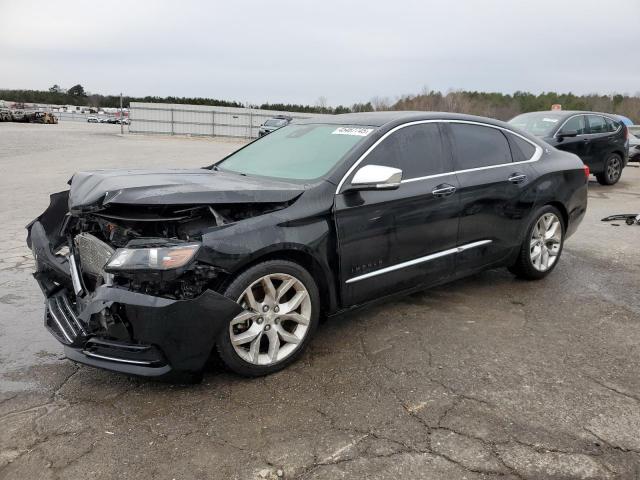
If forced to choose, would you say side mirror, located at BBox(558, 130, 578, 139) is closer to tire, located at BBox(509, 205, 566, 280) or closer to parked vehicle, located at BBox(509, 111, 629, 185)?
parked vehicle, located at BBox(509, 111, 629, 185)

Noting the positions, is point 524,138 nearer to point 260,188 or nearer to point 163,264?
point 260,188

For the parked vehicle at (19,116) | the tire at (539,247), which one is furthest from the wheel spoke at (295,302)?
the parked vehicle at (19,116)

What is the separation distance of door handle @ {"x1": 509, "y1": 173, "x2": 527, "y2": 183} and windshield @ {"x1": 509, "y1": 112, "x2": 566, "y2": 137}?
6.95 m

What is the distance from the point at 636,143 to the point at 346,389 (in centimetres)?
1820

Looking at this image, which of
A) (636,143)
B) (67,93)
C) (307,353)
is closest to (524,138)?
(307,353)

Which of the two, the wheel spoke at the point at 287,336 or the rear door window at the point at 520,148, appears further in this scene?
the rear door window at the point at 520,148

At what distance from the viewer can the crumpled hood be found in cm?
296

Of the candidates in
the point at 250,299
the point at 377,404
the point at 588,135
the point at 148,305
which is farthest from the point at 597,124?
the point at 148,305

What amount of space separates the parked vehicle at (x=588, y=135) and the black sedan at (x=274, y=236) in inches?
→ 275

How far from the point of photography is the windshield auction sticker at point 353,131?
12.9 ft

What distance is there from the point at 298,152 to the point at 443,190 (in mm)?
1143

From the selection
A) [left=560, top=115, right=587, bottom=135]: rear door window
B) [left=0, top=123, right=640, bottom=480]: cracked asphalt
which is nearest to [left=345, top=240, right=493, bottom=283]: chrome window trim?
[left=0, top=123, right=640, bottom=480]: cracked asphalt

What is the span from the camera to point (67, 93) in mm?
117250

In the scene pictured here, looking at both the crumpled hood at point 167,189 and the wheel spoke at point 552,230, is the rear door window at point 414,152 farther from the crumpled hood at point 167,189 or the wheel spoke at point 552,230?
the wheel spoke at point 552,230
